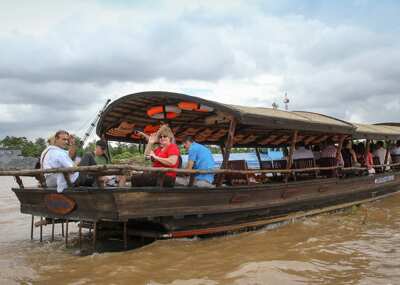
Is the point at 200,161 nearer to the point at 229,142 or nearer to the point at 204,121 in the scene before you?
the point at 229,142

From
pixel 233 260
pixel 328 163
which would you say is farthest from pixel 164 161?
pixel 328 163

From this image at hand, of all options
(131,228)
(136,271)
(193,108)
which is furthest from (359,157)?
(136,271)

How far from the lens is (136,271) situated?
5234mm

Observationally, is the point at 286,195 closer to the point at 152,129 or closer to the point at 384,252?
the point at 384,252

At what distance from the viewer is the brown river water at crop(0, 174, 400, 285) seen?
16.3 ft

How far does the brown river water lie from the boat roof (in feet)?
6.72

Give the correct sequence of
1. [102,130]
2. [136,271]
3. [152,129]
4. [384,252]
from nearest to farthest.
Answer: [136,271], [384,252], [102,130], [152,129]

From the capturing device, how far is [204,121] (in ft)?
28.9

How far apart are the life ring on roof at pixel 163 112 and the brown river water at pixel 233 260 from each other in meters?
2.46

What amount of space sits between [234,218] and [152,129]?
301 centimetres

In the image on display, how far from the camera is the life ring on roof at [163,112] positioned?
7.71 metres

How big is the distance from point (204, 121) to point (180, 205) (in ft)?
9.93

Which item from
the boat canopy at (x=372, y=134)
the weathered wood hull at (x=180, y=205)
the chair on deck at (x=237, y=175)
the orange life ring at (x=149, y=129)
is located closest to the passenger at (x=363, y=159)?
the boat canopy at (x=372, y=134)

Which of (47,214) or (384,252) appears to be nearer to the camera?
(384,252)
